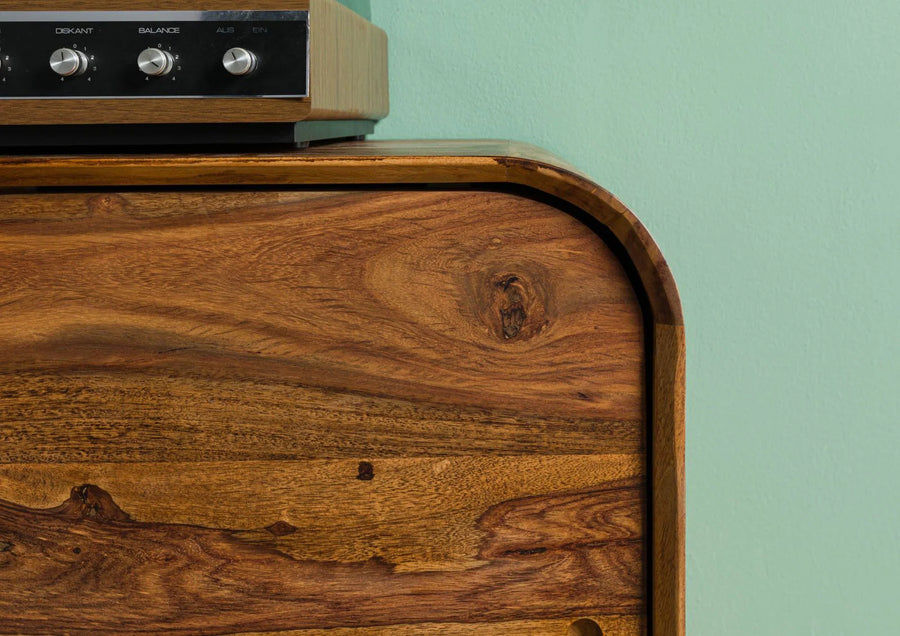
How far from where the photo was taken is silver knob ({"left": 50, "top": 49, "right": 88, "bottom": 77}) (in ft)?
1.70

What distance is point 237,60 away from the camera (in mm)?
513

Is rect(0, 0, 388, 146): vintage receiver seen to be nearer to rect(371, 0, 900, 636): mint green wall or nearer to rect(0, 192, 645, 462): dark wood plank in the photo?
rect(0, 192, 645, 462): dark wood plank

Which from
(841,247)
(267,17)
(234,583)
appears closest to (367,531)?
(234,583)

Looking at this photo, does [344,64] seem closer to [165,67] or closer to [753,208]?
[165,67]

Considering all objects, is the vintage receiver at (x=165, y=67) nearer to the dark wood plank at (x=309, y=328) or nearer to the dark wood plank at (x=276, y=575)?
the dark wood plank at (x=309, y=328)

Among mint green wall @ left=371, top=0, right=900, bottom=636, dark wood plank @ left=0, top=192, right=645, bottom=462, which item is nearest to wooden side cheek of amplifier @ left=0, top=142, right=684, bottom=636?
dark wood plank @ left=0, top=192, right=645, bottom=462

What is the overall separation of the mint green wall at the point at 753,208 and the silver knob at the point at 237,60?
1.56 ft

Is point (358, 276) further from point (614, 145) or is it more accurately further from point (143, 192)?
point (614, 145)

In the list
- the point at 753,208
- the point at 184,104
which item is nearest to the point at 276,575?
the point at 184,104

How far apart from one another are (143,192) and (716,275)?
2.41ft

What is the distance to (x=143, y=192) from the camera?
51cm

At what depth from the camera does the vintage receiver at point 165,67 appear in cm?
52

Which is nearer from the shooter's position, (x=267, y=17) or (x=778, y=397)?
(x=267, y=17)

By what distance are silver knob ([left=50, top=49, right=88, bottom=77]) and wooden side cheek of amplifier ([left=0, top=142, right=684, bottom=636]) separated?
7cm
